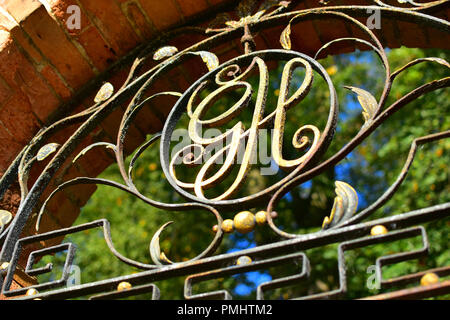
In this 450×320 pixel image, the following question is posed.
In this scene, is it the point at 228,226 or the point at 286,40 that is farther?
the point at 286,40

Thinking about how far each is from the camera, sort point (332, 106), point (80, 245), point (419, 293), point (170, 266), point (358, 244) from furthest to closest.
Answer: point (80, 245) → point (332, 106) → point (170, 266) → point (358, 244) → point (419, 293)

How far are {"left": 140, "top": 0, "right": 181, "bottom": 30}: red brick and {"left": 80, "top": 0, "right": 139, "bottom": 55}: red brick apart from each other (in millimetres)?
113

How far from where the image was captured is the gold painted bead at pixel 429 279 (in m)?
1.45

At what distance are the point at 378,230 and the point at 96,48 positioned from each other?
1726 mm

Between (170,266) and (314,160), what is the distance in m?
0.54

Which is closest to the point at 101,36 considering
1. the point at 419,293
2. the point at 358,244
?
the point at 358,244

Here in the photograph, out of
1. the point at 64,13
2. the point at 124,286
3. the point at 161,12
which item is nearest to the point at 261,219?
the point at 124,286

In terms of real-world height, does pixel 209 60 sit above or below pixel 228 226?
above

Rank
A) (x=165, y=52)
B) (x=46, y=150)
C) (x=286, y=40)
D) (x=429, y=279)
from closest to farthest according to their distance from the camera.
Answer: (x=429, y=279) → (x=286, y=40) → (x=46, y=150) → (x=165, y=52)

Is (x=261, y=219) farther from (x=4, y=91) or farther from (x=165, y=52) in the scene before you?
(x=4, y=91)

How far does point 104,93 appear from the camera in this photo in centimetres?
261

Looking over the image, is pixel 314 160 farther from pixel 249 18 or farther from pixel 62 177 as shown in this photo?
pixel 62 177

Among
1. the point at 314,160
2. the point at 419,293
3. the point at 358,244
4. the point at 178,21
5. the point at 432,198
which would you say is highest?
the point at 432,198

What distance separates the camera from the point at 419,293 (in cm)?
145
